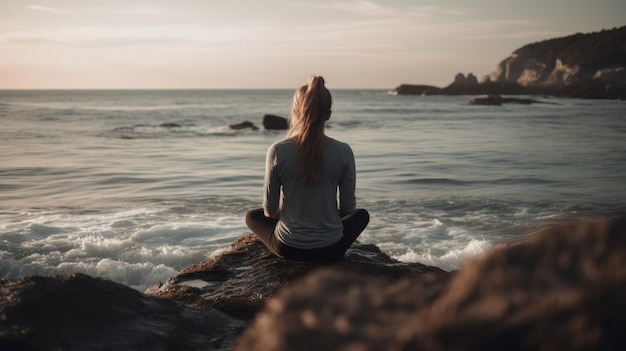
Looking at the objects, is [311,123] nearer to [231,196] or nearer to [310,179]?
[310,179]

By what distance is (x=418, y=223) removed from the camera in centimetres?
1003

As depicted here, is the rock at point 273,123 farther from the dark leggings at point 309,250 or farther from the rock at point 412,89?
the rock at point 412,89

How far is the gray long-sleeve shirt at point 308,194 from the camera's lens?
4758 mm

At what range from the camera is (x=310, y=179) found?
4.71 m

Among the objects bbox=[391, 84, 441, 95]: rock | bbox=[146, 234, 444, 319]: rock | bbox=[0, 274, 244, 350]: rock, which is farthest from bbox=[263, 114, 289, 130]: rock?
bbox=[391, 84, 441, 95]: rock

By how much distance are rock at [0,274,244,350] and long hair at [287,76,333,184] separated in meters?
1.84

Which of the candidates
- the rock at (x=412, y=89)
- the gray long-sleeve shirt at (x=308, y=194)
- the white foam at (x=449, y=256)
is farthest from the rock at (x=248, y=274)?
the rock at (x=412, y=89)

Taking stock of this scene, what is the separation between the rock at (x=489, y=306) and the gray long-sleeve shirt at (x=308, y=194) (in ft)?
11.3

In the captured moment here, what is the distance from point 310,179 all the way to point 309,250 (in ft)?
2.00

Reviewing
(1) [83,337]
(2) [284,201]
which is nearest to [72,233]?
(2) [284,201]

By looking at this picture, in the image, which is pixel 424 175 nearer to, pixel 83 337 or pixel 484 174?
pixel 484 174

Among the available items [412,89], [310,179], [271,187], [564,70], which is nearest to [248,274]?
[271,187]

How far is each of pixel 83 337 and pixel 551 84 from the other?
132837mm

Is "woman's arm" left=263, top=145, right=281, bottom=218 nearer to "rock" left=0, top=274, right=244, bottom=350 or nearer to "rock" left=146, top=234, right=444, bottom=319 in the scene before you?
"rock" left=146, top=234, right=444, bottom=319
